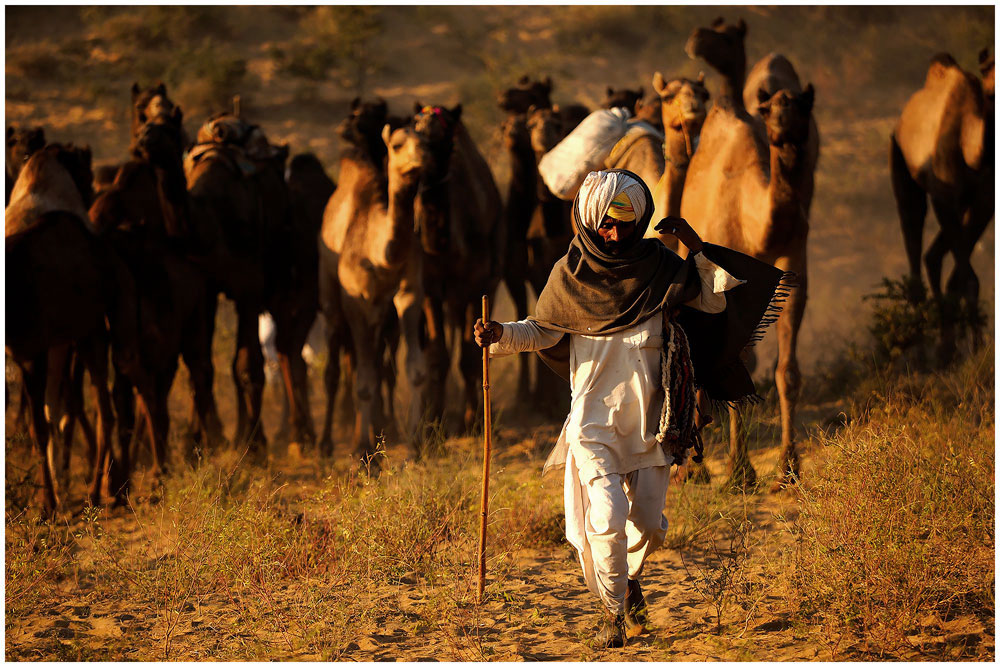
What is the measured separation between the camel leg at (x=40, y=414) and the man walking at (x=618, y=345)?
4.10 meters

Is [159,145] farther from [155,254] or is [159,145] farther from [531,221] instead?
[531,221]

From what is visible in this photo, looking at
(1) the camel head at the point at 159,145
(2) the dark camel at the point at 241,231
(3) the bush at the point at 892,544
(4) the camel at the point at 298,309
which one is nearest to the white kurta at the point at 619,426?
(3) the bush at the point at 892,544

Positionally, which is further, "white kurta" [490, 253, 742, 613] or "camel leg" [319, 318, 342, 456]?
"camel leg" [319, 318, 342, 456]

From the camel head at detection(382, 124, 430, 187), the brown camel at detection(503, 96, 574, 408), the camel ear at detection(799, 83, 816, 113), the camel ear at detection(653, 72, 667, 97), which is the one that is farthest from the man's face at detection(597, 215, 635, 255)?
the brown camel at detection(503, 96, 574, 408)

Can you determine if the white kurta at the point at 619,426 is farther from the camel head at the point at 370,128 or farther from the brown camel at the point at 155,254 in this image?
the camel head at the point at 370,128

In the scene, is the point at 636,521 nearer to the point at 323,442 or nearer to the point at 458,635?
the point at 458,635

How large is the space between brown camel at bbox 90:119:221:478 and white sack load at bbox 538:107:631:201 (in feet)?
10.6

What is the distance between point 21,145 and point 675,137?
18.4 ft

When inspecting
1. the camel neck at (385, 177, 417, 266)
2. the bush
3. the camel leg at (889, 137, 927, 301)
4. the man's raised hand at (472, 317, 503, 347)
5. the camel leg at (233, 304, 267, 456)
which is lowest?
the bush

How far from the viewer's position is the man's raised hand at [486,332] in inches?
196

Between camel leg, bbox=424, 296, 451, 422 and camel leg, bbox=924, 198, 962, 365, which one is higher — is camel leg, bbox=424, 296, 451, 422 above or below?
below

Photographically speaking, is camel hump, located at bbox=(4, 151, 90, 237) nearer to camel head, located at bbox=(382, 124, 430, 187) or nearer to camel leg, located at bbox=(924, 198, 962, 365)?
camel head, located at bbox=(382, 124, 430, 187)

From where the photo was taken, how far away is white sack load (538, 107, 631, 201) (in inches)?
357

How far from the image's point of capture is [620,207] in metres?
5.01
